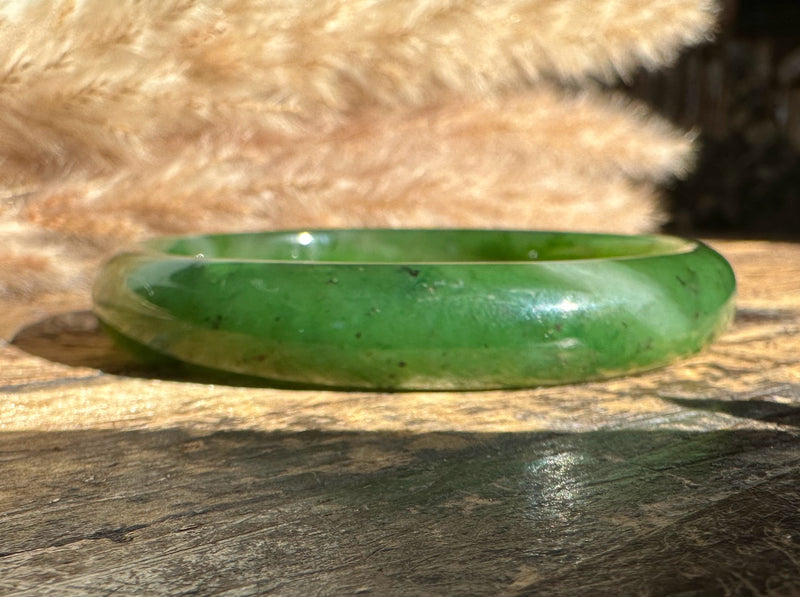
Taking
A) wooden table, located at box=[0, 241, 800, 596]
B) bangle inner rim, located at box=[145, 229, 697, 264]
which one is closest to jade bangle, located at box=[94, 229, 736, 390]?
Answer: wooden table, located at box=[0, 241, 800, 596]

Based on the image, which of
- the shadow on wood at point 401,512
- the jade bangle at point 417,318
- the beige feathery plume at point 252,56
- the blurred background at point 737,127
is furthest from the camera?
the blurred background at point 737,127

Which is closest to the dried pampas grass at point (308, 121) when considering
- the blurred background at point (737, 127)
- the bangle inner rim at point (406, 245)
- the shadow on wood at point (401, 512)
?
the bangle inner rim at point (406, 245)

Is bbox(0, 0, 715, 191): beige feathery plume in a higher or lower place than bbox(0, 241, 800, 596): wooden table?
higher

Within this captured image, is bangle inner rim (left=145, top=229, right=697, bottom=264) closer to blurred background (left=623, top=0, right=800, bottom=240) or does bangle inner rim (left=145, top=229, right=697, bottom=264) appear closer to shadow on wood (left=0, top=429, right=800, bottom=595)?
shadow on wood (left=0, top=429, right=800, bottom=595)

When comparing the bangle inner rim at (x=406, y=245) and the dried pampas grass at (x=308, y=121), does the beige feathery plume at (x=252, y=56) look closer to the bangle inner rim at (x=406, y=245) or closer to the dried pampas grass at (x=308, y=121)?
the dried pampas grass at (x=308, y=121)

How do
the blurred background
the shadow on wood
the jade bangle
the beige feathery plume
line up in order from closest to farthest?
the shadow on wood < the jade bangle < the beige feathery plume < the blurred background

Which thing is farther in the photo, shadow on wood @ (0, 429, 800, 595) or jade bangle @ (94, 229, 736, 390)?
jade bangle @ (94, 229, 736, 390)

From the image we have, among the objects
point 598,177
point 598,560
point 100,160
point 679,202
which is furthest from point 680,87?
point 598,560
